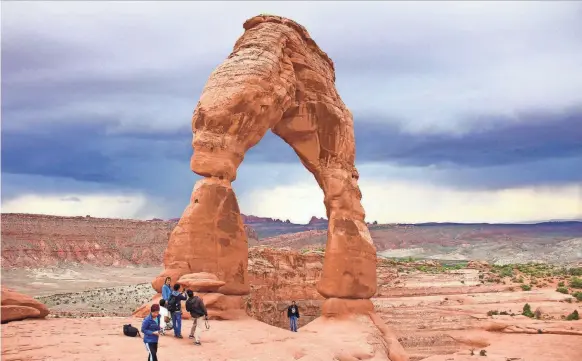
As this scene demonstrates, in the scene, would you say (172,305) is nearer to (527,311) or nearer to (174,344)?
(174,344)

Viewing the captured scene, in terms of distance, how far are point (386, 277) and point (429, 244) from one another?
335 feet

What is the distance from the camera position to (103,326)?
15.3 metres

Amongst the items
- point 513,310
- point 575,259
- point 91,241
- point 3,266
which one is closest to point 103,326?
point 513,310

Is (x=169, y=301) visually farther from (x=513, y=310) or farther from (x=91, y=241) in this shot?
(x=91, y=241)

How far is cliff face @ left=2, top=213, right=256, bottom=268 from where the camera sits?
82.1 m

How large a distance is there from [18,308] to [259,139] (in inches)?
400

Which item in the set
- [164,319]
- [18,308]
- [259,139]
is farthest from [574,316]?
[18,308]

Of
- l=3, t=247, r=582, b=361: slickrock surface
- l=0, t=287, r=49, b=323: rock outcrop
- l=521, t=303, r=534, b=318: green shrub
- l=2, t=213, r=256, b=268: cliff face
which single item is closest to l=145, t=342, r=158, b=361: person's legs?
l=3, t=247, r=582, b=361: slickrock surface

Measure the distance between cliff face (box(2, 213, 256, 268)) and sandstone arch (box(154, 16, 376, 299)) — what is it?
221ft

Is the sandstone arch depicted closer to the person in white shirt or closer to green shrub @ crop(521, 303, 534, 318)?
the person in white shirt

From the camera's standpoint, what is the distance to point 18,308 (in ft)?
50.1

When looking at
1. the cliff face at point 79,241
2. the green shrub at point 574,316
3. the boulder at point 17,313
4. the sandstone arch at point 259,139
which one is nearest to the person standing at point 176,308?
the sandstone arch at point 259,139

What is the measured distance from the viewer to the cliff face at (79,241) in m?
82.1

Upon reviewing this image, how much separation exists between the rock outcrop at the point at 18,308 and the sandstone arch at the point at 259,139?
3.58 m
